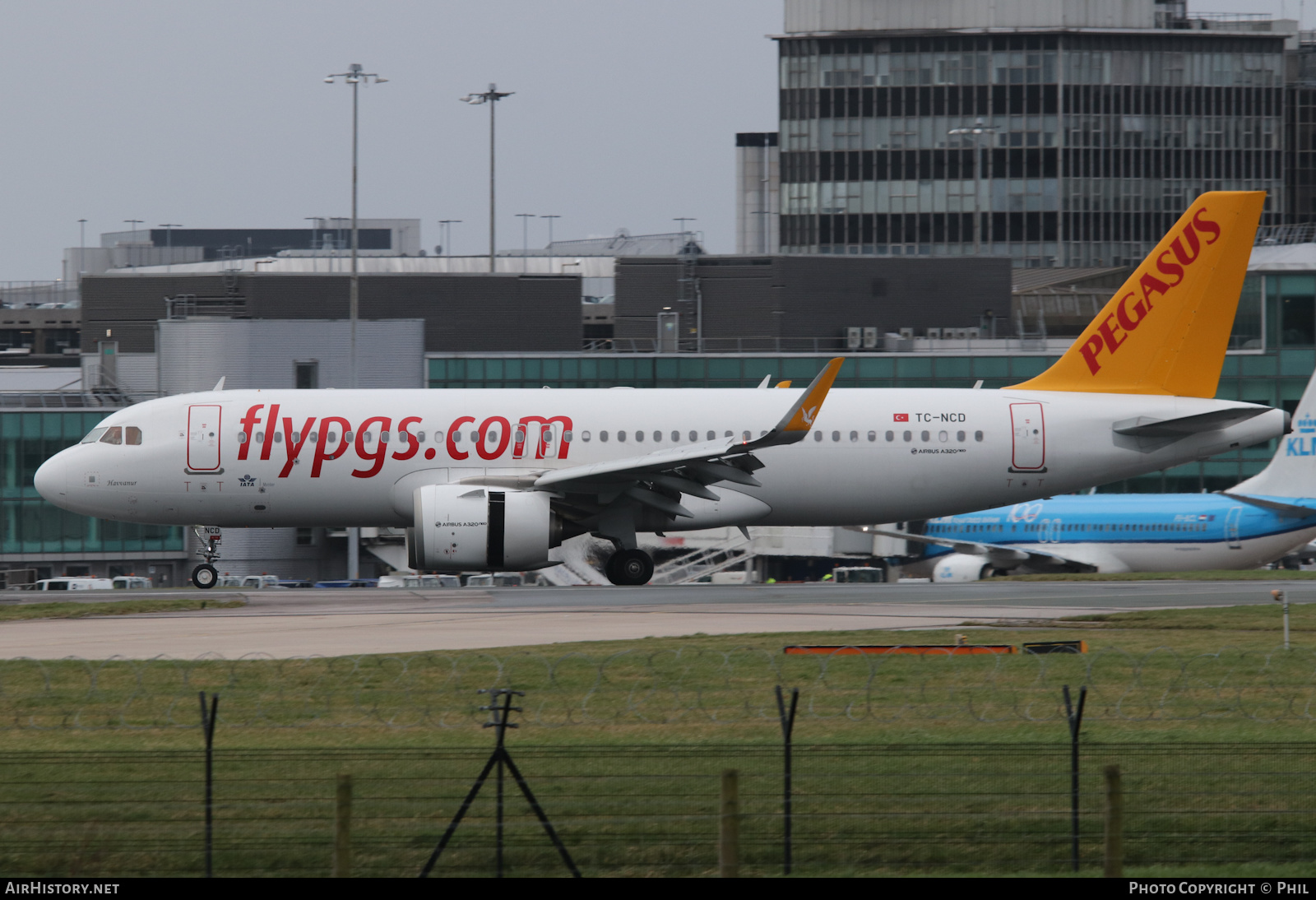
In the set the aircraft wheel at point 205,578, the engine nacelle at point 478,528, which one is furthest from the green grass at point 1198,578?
the aircraft wheel at point 205,578

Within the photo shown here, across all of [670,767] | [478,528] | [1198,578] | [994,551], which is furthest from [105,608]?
[994,551]

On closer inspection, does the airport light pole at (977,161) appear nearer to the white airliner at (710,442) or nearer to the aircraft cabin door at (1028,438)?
the white airliner at (710,442)

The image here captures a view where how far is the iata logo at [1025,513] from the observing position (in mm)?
54281

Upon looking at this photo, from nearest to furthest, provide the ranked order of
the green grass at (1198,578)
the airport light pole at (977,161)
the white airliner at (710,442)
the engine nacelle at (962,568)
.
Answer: the white airliner at (710,442)
the green grass at (1198,578)
the engine nacelle at (962,568)
the airport light pole at (977,161)

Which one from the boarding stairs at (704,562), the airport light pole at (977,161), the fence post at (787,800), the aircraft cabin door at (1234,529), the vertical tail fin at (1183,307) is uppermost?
the airport light pole at (977,161)

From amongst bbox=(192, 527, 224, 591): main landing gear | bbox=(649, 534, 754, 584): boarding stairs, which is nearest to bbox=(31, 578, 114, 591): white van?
bbox=(649, 534, 754, 584): boarding stairs

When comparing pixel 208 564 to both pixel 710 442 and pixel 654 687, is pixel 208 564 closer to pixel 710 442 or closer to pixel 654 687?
pixel 710 442

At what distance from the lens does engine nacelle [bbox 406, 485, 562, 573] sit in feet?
102

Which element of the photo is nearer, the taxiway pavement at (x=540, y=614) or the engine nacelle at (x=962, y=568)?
the taxiway pavement at (x=540, y=614)

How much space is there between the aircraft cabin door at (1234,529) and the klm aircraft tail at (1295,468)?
185cm

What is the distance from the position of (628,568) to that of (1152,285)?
13.1 meters

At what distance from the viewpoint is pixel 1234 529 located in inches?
1954

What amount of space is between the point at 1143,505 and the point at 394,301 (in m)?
40.9

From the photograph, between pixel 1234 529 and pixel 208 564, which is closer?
pixel 208 564
